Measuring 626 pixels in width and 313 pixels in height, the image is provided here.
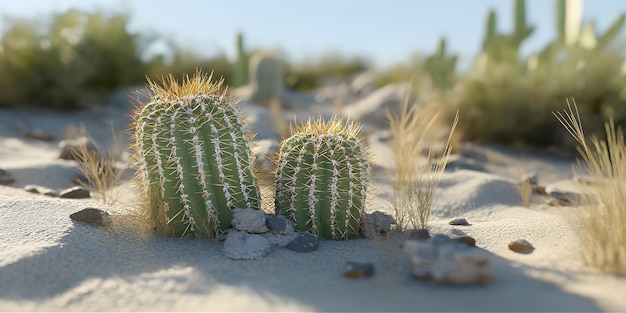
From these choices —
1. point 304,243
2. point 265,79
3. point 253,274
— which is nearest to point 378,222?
point 304,243

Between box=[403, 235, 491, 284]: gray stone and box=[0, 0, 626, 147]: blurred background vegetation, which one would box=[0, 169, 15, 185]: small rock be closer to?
box=[0, 0, 626, 147]: blurred background vegetation

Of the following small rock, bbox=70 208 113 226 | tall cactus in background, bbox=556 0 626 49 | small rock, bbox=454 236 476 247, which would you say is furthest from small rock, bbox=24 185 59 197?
tall cactus in background, bbox=556 0 626 49

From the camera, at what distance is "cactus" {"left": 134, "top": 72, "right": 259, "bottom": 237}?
3547 millimetres

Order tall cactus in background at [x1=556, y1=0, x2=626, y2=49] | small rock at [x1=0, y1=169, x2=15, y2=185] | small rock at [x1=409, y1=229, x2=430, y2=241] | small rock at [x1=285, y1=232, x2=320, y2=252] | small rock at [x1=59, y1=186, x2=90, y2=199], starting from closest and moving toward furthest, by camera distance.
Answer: small rock at [x1=285, y1=232, x2=320, y2=252] → small rock at [x1=409, y1=229, x2=430, y2=241] → small rock at [x1=59, y1=186, x2=90, y2=199] → small rock at [x1=0, y1=169, x2=15, y2=185] → tall cactus in background at [x1=556, y1=0, x2=626, y2=49]

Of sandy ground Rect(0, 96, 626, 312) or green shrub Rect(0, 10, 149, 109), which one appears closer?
sandy ground Rect(0, 96, 626, 312)

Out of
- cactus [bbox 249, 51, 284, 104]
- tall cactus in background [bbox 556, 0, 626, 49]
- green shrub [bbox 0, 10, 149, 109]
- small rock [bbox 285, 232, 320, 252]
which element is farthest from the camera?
cactus [bbox 249, 51, 284, 104]

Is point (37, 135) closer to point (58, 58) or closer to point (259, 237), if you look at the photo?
point (58, 58)

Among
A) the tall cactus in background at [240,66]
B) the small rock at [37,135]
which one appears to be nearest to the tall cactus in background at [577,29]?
the tall cactus in background at [240,66]

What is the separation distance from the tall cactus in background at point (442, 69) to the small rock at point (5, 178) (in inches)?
269

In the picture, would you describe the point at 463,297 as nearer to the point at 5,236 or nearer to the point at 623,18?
the point at 5,236

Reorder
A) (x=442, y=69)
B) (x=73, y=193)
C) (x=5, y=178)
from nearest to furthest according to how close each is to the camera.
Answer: (x=73, y=193), (x=5, y=178), (x=442, y=69)

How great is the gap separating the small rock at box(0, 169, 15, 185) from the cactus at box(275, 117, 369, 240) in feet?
10.2

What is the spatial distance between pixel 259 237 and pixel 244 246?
12 cm

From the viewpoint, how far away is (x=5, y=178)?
564 centimetres
